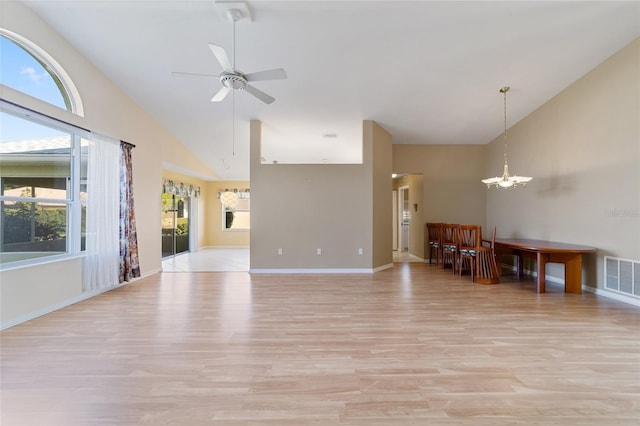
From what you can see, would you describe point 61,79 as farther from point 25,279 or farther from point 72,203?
point 25,279

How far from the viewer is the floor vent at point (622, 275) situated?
148 inches

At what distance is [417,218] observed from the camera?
7.70 metres

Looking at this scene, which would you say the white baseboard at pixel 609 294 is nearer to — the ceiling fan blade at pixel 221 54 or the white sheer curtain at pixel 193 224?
the ceiling fan blade at pixel 221 54

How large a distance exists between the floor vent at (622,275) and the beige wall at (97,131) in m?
7.51

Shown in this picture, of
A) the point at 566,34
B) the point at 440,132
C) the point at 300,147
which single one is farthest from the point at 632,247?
the point at 300,147

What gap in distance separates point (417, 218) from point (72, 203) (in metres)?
7.16

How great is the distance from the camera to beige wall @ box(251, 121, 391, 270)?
19.1 ft

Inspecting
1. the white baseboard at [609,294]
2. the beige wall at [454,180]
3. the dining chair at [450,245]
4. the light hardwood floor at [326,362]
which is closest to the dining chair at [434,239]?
the dining chair at [450,245]

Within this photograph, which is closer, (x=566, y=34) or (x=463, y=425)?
(x=463, y=425)

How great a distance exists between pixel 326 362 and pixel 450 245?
4.63 metres

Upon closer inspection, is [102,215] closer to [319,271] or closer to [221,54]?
[221,54]

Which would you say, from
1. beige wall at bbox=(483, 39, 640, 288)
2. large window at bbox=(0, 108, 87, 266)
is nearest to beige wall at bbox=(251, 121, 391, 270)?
large window at bbox=(0, 108, 87, 266)

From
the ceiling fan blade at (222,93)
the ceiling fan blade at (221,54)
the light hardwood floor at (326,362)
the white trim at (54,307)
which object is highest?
the ceiling fan blade at (221,54)

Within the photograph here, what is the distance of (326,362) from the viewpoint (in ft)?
7.43
